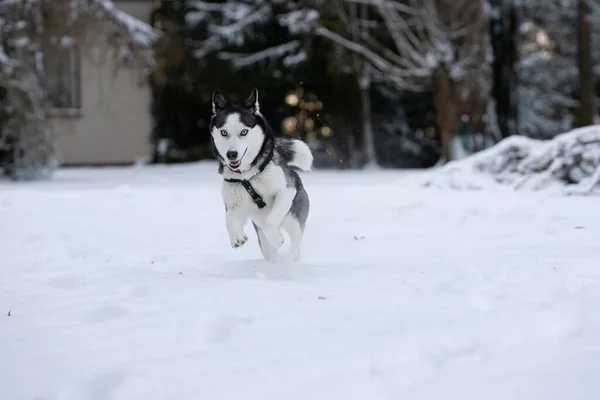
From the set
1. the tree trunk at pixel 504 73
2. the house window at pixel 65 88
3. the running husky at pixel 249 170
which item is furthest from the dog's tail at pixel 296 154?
the house window at pixel 65 88

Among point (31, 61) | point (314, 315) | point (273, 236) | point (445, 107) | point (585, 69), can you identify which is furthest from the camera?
point (585, 69)

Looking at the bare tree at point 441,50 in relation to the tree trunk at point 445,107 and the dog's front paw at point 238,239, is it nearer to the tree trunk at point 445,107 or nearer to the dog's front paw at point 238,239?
the tree trunk at point 445,107

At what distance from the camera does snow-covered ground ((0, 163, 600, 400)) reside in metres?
2.65

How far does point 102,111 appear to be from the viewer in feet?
→ 57.9

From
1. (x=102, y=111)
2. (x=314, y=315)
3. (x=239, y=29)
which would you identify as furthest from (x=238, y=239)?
(x=102, y=111)

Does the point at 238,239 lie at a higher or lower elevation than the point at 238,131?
lower

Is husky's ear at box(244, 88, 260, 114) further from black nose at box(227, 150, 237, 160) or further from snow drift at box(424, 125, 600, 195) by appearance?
snow drift at box(424, 125, 600, 195)

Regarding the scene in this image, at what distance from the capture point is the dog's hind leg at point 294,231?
4.96 meters

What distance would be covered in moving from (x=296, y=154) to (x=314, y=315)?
182 cm

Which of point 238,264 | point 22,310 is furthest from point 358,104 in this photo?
point 22,310

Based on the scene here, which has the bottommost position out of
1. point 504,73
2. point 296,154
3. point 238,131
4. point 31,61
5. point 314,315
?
point 314,315

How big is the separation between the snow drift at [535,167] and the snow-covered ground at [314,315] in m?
2.16

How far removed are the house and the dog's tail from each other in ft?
42.4

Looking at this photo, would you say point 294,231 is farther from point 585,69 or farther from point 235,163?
point 585,69
